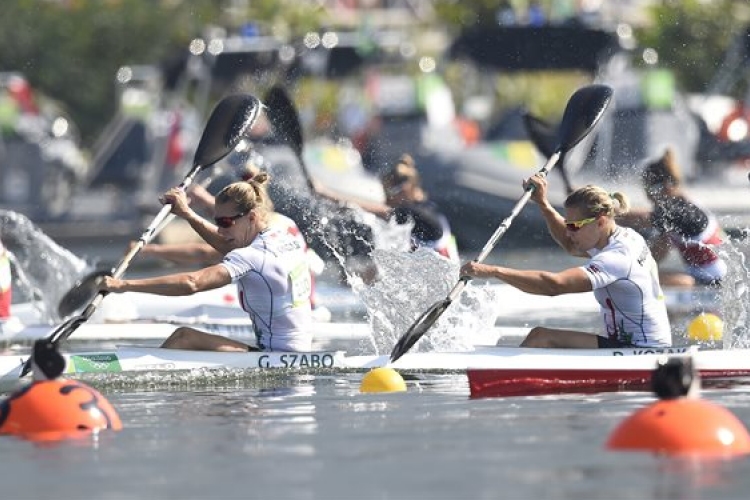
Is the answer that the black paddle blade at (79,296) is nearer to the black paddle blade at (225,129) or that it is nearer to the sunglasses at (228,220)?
the black paddle blade at (225,129)

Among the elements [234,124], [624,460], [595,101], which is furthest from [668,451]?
[234,124]

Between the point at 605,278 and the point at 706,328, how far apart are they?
401cm

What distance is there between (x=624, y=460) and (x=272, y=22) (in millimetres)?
44472

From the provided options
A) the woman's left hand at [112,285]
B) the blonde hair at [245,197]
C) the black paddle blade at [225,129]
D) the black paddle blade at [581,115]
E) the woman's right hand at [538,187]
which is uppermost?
the black paddle blade at [581,115]

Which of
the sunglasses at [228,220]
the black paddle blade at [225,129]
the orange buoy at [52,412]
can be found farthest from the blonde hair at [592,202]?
the black paddle blade at [225,129]

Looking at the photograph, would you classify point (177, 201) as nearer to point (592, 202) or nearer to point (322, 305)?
point (592, 202)

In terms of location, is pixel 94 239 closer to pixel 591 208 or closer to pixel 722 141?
Answer: pixel 722 141

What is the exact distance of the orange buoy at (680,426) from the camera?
30.0 ft

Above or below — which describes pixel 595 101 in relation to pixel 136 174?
below

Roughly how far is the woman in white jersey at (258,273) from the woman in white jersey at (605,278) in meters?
1.36

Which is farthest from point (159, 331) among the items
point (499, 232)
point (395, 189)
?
point (499, 232)

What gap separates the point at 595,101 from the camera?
1506 centimetres

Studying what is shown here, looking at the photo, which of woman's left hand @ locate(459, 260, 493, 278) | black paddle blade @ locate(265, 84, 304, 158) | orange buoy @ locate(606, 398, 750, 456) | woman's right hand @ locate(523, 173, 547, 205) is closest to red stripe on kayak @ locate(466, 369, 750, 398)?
woman's left hand @ locate(459, 260, 493, 278)

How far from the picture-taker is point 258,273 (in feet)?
42.8
